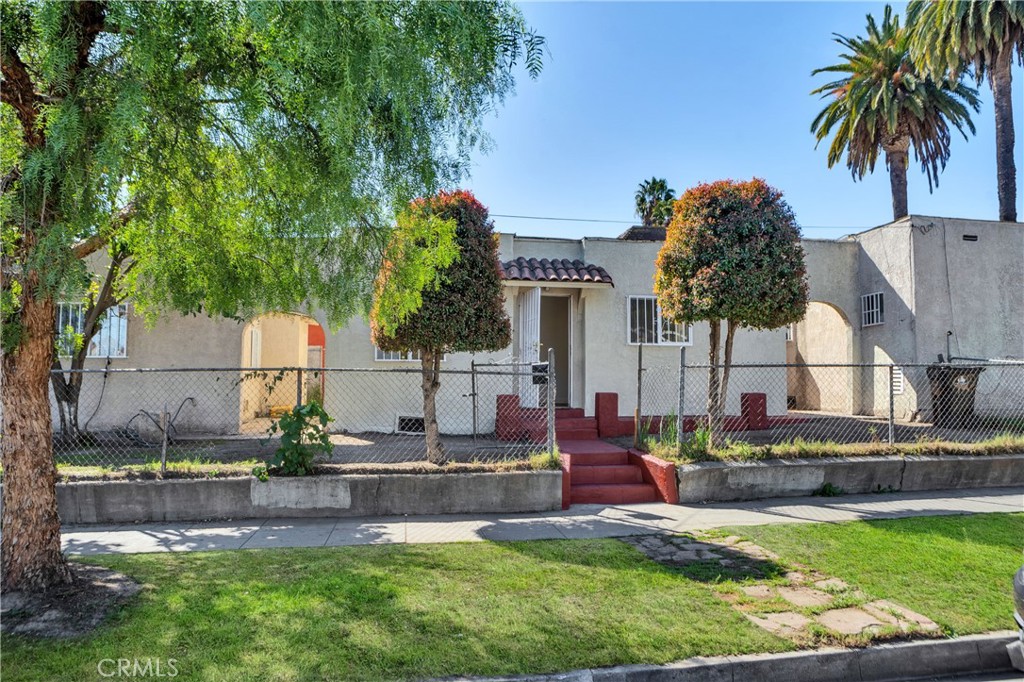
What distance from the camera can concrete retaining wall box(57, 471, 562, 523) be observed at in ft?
21.5

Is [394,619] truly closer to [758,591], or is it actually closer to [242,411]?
[758,591]

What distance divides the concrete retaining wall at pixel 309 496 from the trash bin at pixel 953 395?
9.97 m

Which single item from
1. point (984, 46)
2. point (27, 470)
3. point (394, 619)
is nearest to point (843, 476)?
point (394, 619)

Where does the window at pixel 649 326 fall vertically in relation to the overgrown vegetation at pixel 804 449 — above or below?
above

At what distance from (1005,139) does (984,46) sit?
309cm

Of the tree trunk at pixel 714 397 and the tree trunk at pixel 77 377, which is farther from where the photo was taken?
the tree trunk at pixel 77 377

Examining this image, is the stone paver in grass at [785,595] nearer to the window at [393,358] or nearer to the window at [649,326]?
the window at [649,326]

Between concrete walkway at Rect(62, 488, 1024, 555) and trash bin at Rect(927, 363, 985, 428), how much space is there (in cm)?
482

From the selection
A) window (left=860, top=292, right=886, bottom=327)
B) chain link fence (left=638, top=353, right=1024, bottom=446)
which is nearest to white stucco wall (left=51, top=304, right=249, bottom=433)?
chain link fence (left=638, top=353, right=1024, bottom=446)

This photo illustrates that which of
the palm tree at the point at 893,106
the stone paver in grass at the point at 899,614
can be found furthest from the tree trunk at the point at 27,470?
the palm tree at the point at 893,106

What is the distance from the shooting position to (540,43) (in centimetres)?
396

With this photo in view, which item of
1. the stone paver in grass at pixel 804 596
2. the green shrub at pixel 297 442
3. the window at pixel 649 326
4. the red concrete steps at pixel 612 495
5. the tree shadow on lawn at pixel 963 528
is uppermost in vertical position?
the window at pixel 649 326

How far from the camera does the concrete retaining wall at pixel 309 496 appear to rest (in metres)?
6.56

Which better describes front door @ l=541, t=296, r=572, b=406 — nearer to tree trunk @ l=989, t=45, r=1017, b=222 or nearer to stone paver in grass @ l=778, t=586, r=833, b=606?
stone paver in grass @ l=778, t=586, r=833, b=606
